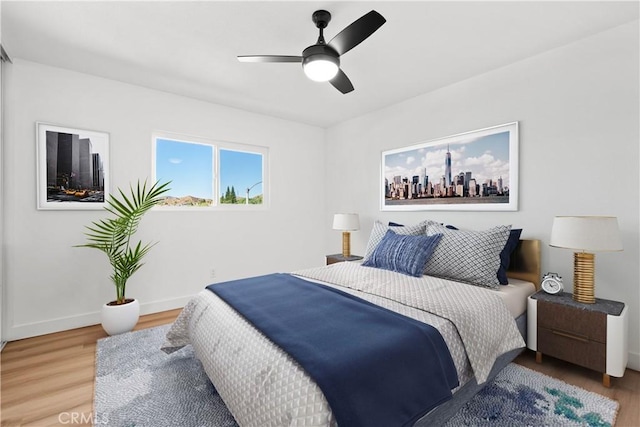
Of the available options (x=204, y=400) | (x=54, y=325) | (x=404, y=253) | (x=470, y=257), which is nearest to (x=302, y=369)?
(x=204, y=400)

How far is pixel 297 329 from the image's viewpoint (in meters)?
1.49

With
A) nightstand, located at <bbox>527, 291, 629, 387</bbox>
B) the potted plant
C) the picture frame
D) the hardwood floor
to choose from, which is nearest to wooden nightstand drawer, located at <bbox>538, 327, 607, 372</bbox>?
nightstand, located at <bbox>527, 291, 629, 387</bbox>

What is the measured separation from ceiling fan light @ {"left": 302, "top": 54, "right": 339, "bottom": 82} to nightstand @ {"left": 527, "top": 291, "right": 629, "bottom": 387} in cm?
231

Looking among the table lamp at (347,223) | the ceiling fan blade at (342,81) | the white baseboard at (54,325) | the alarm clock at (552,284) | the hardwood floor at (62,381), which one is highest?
the ceiling fan blade at (342,81)

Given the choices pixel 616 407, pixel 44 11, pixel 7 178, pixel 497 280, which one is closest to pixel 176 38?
pixel 44 11

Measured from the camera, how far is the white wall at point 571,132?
2191 millimetres

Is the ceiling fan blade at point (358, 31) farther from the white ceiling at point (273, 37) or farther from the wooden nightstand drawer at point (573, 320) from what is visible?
A: the wooden nightstand drawer at point (573, 320)

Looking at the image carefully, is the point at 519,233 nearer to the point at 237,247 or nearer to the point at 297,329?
the point at 297,329

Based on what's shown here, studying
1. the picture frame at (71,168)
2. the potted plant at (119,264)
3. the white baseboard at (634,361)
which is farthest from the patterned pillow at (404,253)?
the picture frame at (71,168)

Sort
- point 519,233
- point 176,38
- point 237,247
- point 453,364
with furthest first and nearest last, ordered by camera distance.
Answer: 1. point 237,247
2. point 519,233
3. point 176,38
4. point 453,364

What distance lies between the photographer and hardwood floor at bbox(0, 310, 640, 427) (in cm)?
172

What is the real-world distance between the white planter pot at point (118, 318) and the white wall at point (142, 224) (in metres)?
0.50

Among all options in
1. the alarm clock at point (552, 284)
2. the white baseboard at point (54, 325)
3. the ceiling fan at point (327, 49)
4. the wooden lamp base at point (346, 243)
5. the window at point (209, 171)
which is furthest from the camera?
the wooden lamp base at point (346, 243)

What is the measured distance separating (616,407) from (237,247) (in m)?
3.77
